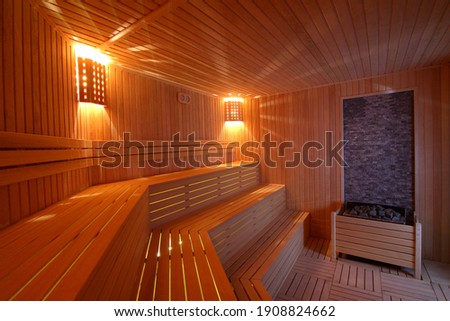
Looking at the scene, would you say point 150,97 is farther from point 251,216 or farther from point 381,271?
point 381,271

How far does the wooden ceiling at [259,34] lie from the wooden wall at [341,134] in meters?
0.38

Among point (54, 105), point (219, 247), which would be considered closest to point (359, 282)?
point (219, 247)

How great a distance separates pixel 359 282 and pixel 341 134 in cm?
255

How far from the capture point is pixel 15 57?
59.7 inches

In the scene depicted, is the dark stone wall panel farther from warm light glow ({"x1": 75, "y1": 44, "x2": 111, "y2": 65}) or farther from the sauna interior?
warm light glow ({"x1": 75, "y1": 44, "x2": 111, "y2": 65})

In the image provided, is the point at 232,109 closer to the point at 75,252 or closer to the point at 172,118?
the point at 172,118

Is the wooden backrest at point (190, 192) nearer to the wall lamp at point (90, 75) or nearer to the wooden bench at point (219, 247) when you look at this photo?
the wooden bench at point (219, 247)

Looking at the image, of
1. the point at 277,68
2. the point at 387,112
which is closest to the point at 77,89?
the point at 277,68

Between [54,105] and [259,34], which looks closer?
[54,105]

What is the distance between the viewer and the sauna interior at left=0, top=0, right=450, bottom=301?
1409mm

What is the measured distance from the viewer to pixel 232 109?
5059 millimetres

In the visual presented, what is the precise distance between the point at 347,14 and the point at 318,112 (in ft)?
8.23

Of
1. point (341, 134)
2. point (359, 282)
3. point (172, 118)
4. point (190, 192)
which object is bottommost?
point (359, 282)

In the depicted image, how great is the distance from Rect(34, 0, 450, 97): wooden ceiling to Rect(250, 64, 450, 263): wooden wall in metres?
0.38
